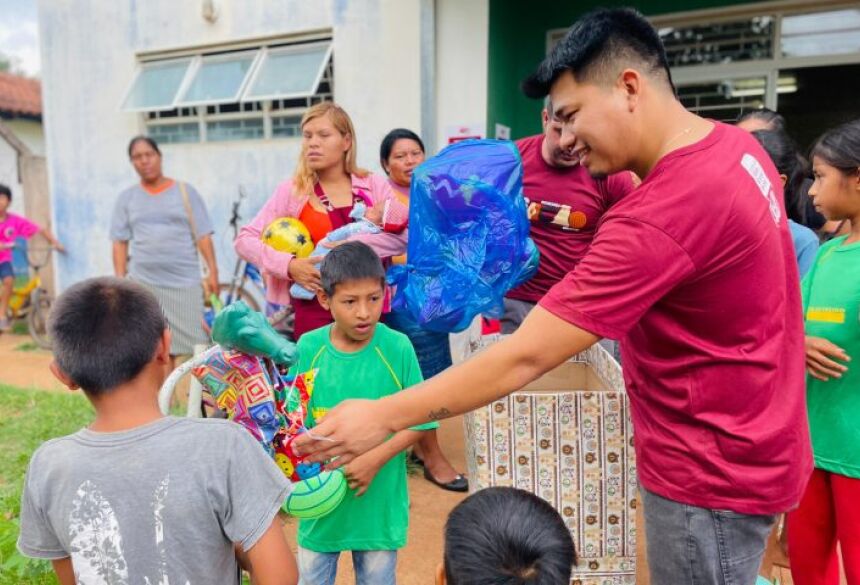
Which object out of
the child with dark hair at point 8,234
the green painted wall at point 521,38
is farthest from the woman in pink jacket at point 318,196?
the child with dark hair at point 8,234

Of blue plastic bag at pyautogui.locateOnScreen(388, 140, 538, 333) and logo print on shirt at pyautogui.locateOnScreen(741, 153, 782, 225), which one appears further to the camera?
blue plastic bag at pyautogui.locateOnScreen(388, 140, 538, 333)

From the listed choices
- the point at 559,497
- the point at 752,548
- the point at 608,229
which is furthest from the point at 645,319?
the point at 559,497

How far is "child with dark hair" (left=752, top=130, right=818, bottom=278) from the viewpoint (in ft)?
8.06

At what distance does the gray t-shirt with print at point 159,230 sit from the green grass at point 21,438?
3.88ft

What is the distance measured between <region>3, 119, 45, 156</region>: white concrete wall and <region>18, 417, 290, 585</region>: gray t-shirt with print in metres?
15.0

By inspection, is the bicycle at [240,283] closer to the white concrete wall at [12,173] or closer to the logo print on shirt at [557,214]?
the logo print on shirt at [557,214]

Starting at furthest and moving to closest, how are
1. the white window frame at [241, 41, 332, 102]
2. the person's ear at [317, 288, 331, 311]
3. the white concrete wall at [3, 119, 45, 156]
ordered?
the white concrete wall at [3, 119, 45, 156]
the white window frame at [241, 41, 332, 102]
the person's ear at [317, 288, 331, 311]

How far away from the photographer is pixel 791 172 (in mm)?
2584

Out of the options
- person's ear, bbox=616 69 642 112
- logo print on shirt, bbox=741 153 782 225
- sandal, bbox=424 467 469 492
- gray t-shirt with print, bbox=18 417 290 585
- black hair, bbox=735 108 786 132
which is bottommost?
sandal, bbox=424 467 469 492

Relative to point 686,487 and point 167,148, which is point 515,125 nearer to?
point 167,148

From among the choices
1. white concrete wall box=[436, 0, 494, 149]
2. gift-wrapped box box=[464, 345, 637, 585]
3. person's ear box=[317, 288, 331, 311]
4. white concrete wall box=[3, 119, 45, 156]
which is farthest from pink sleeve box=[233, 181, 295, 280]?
white concrete wall box=[3, 119, 45, 156]

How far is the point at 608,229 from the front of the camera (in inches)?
50.5

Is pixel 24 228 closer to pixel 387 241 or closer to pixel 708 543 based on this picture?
pixel 387 241

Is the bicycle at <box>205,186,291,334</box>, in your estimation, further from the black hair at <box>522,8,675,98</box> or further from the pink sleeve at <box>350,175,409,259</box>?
the black hair at <box>522,8,675,98</box>
